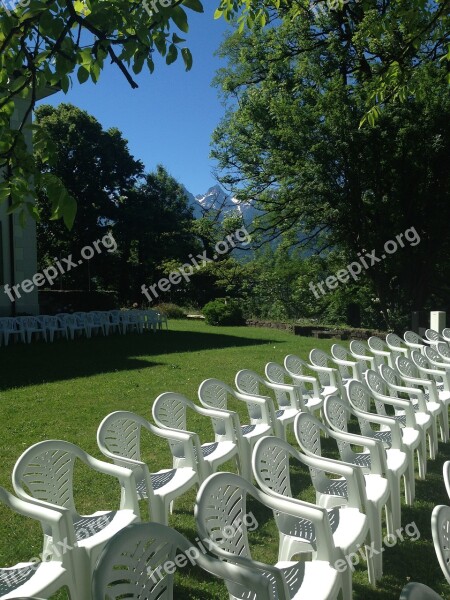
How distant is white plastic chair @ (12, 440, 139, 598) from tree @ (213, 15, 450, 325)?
1477 cm

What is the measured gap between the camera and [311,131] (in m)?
17.8

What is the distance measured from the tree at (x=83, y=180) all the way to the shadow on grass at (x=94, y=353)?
14.1 meters

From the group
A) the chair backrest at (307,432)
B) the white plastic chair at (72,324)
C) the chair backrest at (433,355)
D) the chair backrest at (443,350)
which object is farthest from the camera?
the white plastic chair at (72,324)

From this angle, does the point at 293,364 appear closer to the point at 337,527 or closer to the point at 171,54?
the point at 337,527

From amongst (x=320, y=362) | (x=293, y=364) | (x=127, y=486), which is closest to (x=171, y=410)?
(x=127, y=486)

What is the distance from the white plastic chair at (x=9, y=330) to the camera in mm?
15234

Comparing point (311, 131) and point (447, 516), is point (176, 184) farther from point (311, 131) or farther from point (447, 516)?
point (447, 516)

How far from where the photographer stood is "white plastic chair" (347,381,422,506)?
4.79 meters

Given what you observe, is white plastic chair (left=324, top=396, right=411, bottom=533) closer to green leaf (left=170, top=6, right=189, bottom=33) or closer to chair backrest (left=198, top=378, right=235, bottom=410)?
chair backrest (left=198, top=378, right=235, bottom=410)


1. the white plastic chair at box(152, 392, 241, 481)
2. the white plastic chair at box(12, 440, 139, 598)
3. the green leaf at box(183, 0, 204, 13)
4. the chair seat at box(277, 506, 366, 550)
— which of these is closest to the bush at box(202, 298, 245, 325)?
the white plastic chair at box(152, 392, 241, 481)

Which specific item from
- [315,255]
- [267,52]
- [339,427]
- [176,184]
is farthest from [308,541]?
[176,184]

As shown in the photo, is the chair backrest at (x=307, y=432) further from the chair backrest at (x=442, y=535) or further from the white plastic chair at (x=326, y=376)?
the white plastic chair at (x=326, y=376)

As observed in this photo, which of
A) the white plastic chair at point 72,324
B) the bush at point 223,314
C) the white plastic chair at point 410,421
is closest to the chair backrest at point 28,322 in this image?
the white plastic chair at point 72,324

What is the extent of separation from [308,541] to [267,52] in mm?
20189
